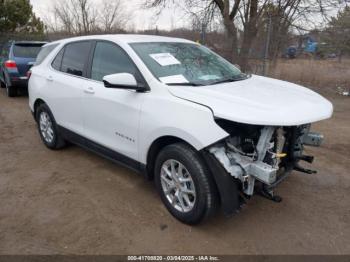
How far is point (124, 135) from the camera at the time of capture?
3469 mm

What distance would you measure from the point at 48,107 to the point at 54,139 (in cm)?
52

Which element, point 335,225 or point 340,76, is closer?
point 335,225

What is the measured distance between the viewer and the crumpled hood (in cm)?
254

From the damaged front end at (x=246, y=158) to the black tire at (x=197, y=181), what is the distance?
11 centimetres

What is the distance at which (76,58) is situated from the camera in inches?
169

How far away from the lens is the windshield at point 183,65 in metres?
3.30

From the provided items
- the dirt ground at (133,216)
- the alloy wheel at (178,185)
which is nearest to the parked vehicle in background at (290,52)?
the dirt ground at (133,216)

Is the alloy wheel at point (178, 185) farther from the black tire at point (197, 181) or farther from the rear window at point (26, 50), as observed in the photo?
the rear window at point (26, 50)

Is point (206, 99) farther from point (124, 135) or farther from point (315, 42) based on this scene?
point (315, 42)

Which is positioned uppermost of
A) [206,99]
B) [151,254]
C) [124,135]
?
[206,99]

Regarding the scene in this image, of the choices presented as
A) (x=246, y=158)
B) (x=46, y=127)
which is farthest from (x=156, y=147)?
(x=46, y=127)

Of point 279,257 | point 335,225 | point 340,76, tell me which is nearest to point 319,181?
point 335,225

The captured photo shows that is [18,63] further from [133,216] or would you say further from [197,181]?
[197,181]

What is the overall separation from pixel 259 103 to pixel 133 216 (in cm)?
173
